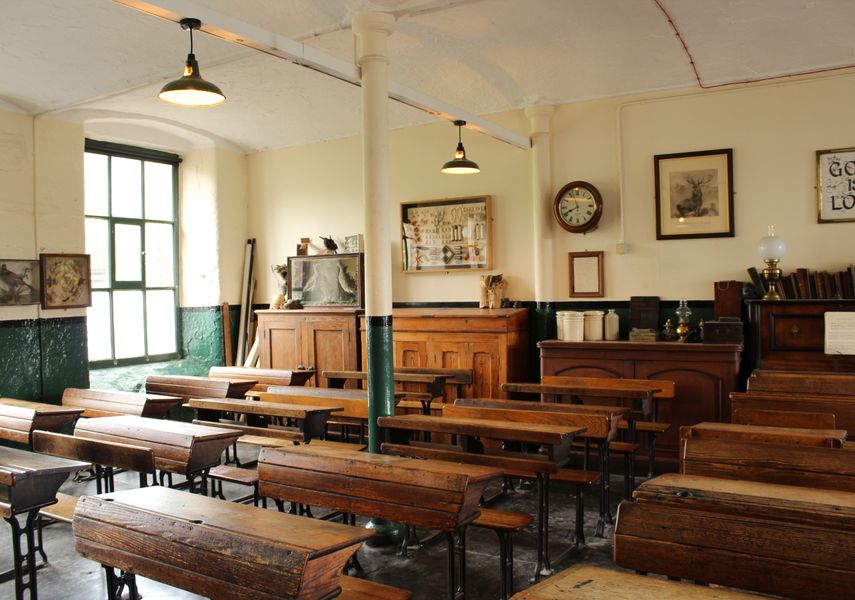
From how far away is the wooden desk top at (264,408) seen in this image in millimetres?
4898

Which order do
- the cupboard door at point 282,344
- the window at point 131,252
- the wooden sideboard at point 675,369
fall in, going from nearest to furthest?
the wooden sideboard at point 675,369, the window at point 131,252, the cupboard door at point 282,344

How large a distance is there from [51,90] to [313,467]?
198 inches

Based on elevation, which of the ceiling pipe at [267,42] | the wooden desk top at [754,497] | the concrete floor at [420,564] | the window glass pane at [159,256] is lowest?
the concrete floor at [420,564]

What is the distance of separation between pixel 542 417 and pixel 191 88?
2.92 m

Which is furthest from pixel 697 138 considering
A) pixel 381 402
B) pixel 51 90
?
pixel 51 90

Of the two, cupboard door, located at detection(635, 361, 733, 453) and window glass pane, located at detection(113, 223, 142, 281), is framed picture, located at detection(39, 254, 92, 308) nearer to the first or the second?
window glass pane, located at detection(113, 223, 142, 281)

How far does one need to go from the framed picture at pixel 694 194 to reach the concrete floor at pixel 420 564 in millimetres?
2925

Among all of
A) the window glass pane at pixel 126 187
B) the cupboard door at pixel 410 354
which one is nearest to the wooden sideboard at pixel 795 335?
the cupboard door at pixel 410 354

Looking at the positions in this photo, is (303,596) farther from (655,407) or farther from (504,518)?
(655,407)

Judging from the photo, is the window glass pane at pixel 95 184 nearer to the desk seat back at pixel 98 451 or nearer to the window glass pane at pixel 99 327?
the window glass pane at pixel 99 327

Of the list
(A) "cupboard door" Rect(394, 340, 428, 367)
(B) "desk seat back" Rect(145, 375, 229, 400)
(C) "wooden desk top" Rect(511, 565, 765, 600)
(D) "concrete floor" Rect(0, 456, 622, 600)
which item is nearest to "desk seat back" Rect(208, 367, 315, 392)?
(B) "desk seat back" Rect(145, 375, 229, 400)

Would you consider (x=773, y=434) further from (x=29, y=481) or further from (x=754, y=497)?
(x=29, y=481)

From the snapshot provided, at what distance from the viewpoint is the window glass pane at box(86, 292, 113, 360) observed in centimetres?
806

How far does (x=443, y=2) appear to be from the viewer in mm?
5004
